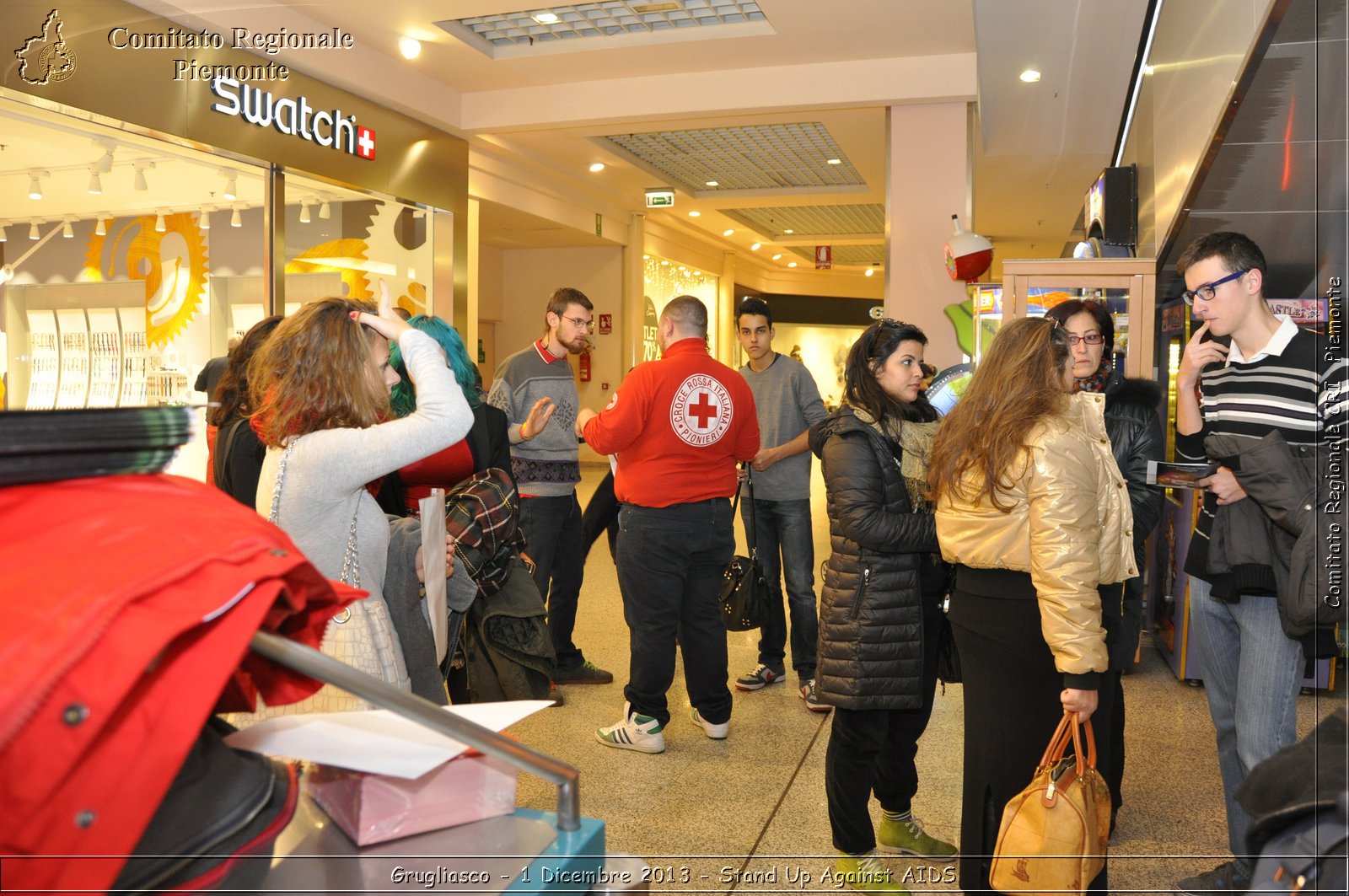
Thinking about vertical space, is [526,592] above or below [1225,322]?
below

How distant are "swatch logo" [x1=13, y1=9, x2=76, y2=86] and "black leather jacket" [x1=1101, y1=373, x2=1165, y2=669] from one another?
546 centimetres

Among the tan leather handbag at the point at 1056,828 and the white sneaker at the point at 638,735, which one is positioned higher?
the tan leather handbag at the point at 1056,828

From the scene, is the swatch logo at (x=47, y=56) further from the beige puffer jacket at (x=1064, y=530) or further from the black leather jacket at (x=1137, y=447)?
the black leather jacket at (x=1137, y=447)

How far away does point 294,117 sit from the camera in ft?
22.7

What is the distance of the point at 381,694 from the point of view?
34.9 inches

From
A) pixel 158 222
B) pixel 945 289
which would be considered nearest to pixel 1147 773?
pixel 945 289

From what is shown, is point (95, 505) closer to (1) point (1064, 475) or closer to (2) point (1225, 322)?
(1) point (1064, 475)

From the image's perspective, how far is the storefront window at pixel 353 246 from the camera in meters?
7.32

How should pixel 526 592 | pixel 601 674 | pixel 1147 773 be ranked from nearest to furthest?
pixel 526 592 < pixel 1147 773 < pixel 601 674

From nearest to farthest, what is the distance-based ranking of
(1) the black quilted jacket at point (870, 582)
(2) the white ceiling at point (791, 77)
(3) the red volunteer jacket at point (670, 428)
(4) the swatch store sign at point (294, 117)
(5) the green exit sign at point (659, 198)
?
(1) the black quilted jacket at point (870, 582)
(3) the red volunteer jacket at point (670, 428)
(2) the white ceiling at point (791, 77)
(4) the swatch store sign at point (294, 117)
(5) the green exit sign at point (659, 198)

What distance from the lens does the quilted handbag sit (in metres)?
1.93

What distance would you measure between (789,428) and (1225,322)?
2.45 meters

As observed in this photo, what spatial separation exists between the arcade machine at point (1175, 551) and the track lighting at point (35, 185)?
19.9ft

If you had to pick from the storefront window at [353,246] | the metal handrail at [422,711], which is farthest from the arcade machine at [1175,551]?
the storefront window at [353,246]
